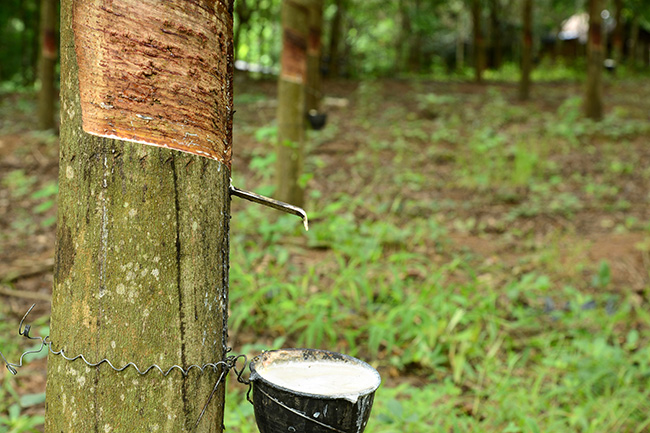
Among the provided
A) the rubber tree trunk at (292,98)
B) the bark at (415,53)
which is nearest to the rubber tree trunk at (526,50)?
the rubber tree trunk at (292,98)

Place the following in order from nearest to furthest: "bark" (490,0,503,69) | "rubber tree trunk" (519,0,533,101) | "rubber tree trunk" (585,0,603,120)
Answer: "rubber tree trunk" (585,0,603,120) < "rubber tree trunk" (519,0,533,101) < "bark" (490,0,503,69)

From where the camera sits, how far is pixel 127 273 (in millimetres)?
911

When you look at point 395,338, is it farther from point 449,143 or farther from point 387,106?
point 387,106

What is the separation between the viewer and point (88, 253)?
92 cm

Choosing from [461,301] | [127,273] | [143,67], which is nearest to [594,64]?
[461,301]

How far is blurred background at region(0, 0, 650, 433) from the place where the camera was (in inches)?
103

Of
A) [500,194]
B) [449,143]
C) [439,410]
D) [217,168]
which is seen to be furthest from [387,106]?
[217,168]

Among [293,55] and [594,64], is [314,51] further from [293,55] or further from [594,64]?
[594,64]

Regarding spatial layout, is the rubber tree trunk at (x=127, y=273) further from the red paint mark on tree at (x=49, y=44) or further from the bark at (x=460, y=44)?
the bark at (x=460, y=44)

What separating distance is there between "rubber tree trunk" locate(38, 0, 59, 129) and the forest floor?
1.47 ft

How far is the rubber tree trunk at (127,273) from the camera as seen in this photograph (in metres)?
0.91

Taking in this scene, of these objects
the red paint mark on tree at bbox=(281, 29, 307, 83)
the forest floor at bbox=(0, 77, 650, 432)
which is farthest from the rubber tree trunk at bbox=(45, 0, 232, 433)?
the red paint mark on tree at bbox=(281, 29, 307, 83)

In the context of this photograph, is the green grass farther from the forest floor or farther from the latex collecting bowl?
the latex collecting bowl

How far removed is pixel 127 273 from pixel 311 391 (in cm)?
42
